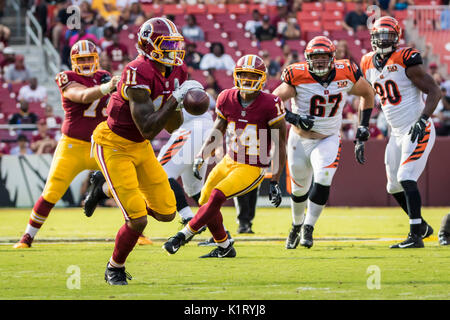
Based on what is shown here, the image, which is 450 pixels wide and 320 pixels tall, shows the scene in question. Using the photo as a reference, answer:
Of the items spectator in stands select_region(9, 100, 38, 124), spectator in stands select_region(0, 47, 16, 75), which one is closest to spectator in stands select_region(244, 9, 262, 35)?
spectator in stands select_region(0, 47, 16, 75)

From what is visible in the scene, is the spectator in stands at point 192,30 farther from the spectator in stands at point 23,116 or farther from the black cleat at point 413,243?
the black cleat at point 413,243

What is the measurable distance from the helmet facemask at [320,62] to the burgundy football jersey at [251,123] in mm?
747

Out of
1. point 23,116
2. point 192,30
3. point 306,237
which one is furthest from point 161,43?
point 192,30

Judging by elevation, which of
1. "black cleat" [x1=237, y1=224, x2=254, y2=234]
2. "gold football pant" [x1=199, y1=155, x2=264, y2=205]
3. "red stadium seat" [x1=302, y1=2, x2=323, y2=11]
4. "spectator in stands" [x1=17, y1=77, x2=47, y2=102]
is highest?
A: "red stadium seat" [x1=302, y1=2, x2=323, y2=11]

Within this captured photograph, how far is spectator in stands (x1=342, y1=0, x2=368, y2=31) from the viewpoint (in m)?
19.2

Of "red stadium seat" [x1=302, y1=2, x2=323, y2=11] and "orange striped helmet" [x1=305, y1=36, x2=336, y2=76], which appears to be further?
"red stadium seat" [x1=302, y1=2, x2=323, y2=11]

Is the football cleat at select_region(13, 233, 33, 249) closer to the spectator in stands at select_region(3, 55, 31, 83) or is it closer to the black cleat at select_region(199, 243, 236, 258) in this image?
the black cleat at select_region(199, 243, 236, 258)

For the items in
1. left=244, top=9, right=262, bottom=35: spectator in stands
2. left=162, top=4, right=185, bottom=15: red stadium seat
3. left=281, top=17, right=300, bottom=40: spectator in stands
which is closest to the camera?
left=281, top=17, right=300, bottom=40: spectator in stands

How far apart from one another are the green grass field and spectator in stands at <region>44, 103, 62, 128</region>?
4.67m

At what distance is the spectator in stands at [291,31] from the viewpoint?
1869 centimetres

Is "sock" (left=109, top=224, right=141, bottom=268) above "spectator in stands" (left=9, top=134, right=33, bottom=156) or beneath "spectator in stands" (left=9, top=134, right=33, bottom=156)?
above

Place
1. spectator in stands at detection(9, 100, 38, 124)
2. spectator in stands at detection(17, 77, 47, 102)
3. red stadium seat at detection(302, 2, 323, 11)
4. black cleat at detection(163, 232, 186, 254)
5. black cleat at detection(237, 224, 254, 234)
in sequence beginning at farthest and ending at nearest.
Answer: red stadium seat at detection(302, 2, 323, 11) < spectator in stands at detection(17, 77, 47, 102) < spectator in stands at detection(9, 100, 38, 124) < black cleat at detection(237, 224, 254, 234) < black cleat at detection(163, 232, 186, 254)

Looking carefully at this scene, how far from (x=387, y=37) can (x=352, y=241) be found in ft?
7.37

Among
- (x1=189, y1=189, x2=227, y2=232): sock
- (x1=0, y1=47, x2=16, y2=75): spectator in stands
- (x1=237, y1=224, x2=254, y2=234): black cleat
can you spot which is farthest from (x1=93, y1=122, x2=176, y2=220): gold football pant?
(x1=0, y1=47, x2=16, y2=75): spectator in stands
